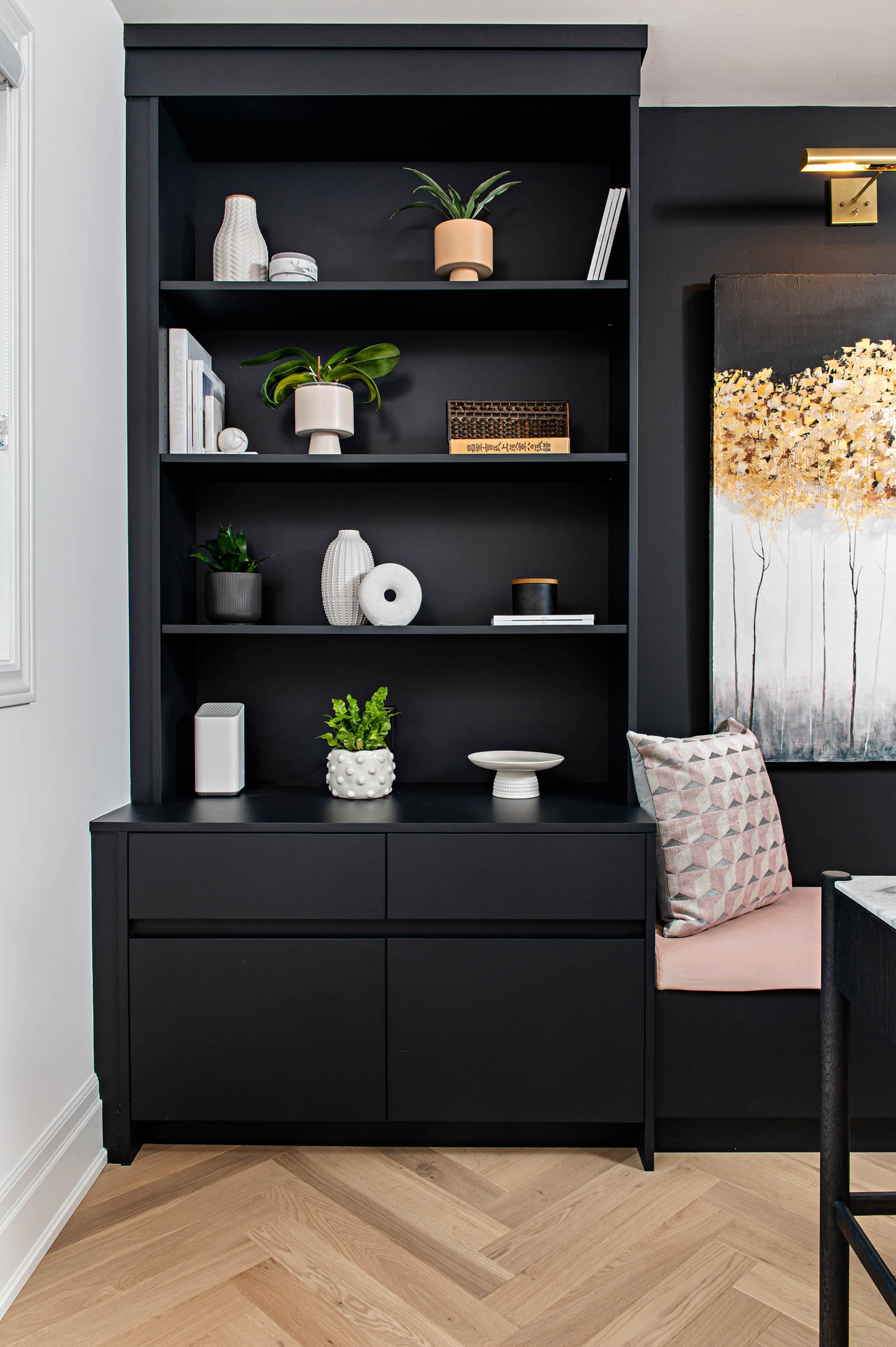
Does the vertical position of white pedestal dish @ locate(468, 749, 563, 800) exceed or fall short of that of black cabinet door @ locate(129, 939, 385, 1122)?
it exceeds it

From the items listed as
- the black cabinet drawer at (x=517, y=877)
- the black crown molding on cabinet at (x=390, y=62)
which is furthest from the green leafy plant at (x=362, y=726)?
the black crown molding on cabinet at (x=390, y=62)

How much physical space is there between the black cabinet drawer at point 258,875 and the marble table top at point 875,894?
1.03 m

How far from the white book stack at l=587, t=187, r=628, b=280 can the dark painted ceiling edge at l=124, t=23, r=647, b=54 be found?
0.36 m

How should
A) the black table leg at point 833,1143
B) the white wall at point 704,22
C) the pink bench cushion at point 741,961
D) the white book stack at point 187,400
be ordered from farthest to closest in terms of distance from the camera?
the white book stack at point 187,400 → the white wall at point 704,22 → the pink bench cushion at point 741,961 → the black table leg at point 833,1143

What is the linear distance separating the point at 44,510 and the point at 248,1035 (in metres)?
1.24

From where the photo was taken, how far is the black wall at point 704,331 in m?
2.38

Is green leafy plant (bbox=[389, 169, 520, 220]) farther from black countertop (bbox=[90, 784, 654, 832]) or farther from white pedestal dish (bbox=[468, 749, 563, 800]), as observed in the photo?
black countertop (bbox=[90, 784, 654, 832])

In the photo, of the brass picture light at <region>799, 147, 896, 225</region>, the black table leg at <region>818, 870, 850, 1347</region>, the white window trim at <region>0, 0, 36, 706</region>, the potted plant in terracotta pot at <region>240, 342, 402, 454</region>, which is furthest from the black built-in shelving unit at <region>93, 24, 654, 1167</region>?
the black table leg at <region>818, 870, 850, 1347</region>

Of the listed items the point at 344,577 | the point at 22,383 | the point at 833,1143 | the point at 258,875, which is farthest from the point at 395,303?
the point at 833,1143

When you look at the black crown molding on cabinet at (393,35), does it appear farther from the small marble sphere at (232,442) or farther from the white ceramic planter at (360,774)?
the white ceramic planter at (360,774)

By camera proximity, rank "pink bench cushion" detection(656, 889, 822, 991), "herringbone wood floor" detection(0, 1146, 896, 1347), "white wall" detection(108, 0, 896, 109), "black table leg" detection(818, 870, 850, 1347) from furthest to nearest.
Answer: "white wall" detection(108, 0, 896, 109) → "pink bench cushion" detection(656, 889, 822, 991) → "herringbone wood floor" detection(0, 1146, 896, 1347) → "black table leg" detection(818, 870, 850, 1347)

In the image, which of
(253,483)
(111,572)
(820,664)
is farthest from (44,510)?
(820,664)

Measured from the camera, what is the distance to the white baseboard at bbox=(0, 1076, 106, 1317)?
4.87 feet

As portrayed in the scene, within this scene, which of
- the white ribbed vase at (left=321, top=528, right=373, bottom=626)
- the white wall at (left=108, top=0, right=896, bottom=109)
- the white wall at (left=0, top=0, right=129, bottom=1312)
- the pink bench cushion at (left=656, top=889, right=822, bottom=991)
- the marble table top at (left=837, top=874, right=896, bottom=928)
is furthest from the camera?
the white ribbed vase at (left=321, top=528, right=373, bottom=626)
